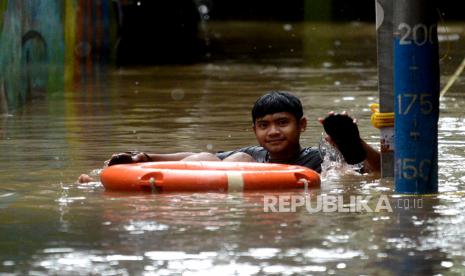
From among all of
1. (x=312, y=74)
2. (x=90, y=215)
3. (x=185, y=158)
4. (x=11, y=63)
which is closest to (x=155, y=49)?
(x=312, y=74)

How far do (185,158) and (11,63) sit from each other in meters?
6.50

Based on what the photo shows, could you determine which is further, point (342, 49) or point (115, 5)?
point (342, 49)

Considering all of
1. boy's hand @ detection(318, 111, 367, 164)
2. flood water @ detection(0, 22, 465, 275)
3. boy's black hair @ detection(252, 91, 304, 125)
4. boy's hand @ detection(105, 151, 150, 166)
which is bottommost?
flood water @ detection(0, 22, 465, 275)

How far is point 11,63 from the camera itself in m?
15.6

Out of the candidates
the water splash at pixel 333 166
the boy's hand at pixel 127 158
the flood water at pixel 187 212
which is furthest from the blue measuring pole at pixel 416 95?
the boy's hand at pixel 127 158

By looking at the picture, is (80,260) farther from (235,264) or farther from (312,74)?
(312,74)

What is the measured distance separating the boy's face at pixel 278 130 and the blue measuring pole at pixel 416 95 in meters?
1.00

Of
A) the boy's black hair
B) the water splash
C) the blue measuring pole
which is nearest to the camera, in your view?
the blue measuring pole

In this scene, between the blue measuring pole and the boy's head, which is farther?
the boy's head

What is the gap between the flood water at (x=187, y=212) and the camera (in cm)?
636

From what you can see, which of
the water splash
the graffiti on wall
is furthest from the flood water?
the graffiti on wall

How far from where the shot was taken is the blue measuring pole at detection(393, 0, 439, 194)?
8273mm

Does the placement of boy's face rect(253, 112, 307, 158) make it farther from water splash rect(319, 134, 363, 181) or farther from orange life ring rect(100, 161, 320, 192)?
orange life ring rect(100, 161, 320, 192)

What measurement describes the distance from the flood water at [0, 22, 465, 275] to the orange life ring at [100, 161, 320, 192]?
0.09 metres
